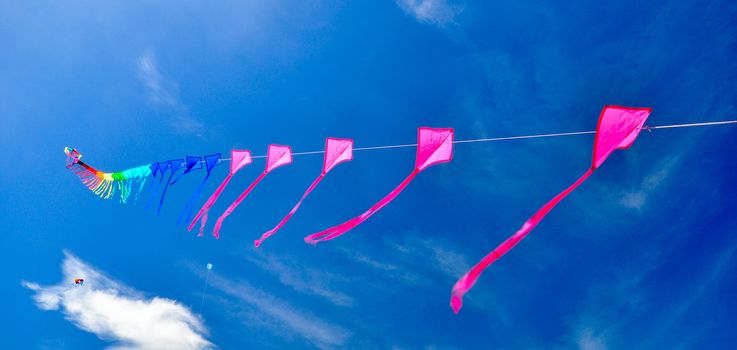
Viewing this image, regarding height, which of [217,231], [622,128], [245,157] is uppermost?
[245,157]

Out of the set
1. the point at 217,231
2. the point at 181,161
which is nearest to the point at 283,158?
the point at 217,231

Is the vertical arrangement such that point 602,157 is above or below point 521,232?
above

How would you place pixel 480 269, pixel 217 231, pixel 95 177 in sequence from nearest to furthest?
pixel 480 269 < pixel 217 231 < pixel 95 177

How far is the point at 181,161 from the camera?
47.6 feet

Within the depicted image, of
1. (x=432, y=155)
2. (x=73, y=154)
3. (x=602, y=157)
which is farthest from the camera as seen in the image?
(x=73, y=154)

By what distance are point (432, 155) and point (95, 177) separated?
14466 mm

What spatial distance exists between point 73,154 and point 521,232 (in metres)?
16.5

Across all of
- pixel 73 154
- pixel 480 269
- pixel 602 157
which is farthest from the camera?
pixel 73 154

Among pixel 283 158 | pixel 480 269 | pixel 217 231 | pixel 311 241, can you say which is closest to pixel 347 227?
pixel 311 241

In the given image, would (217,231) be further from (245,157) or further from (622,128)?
(622,128)

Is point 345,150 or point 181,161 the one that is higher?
point 181,161

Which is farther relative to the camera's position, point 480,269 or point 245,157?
point 245,157

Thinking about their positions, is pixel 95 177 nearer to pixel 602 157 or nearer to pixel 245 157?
pixel 245 157

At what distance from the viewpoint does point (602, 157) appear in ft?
26.6
